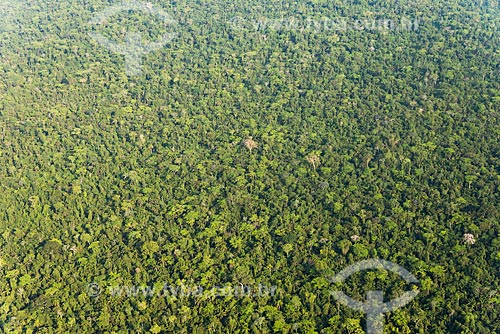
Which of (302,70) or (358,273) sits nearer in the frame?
(358,273)

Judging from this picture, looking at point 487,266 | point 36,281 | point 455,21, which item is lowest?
point 36,281

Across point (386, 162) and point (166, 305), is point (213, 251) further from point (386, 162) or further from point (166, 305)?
point (386, 162)

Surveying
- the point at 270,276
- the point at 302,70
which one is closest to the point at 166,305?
the point at 270,276

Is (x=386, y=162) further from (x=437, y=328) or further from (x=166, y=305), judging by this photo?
(x=166, y=305)

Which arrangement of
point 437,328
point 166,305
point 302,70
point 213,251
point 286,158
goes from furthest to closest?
1. point 302,70
2. point 286,158
3. point 213,251
4. point 166,305
5. point 437,328

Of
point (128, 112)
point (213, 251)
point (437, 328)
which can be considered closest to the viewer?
point (437, 328)

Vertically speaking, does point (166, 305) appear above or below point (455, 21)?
below
